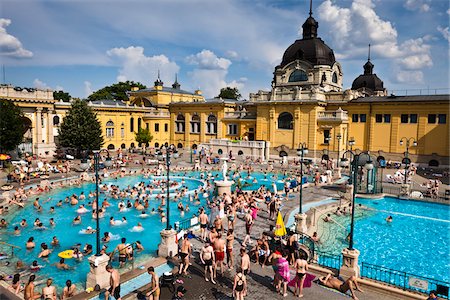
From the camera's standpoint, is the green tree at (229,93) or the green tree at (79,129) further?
the green tree at (229,93)

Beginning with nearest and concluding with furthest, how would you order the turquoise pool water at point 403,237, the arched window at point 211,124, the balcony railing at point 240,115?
the turquoise pool water at point 403,237 < the balcony railing at point 240,115 < the arched window at point 211,124

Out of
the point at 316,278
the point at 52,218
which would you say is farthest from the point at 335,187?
the point at 52,218

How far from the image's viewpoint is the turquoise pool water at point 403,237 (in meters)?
15.5

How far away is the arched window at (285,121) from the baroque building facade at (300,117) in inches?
5.7

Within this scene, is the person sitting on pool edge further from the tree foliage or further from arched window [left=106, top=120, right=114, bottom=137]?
arched window [left=106, top=120, right=114, bottom=137]

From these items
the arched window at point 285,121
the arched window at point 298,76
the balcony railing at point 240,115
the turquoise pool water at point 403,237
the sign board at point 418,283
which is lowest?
the turquoise pool water at point 403,237

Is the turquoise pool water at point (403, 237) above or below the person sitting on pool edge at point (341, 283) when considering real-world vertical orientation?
below

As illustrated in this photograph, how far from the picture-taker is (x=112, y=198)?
25938 millimetres

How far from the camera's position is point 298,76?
49531mm

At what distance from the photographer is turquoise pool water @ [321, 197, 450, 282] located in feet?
50.9

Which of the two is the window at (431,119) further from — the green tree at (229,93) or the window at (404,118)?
the green tree at (229,93)

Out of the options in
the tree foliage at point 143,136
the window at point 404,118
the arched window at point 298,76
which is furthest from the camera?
the tree foliage at point 143,136

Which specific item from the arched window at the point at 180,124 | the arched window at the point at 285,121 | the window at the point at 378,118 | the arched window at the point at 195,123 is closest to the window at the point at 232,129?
the arched window at the point at 195,123

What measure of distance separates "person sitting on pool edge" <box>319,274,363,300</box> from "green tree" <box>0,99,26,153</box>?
35.2 metres
